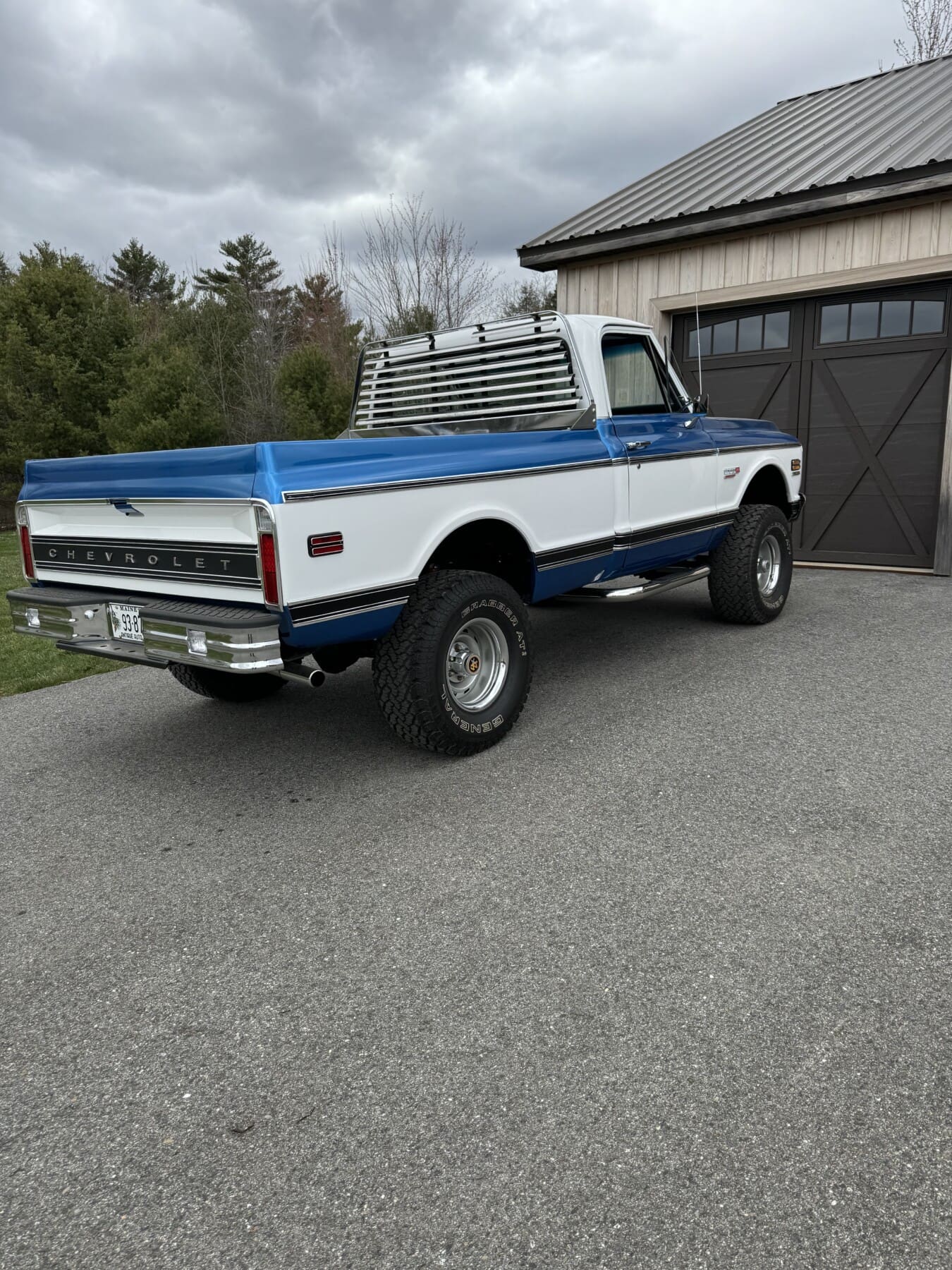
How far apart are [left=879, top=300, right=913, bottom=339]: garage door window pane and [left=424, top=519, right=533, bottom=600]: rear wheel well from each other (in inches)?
238

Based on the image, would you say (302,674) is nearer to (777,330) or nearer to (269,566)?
(269,566)

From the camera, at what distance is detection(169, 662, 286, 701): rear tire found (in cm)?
497

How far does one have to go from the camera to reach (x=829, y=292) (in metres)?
8.78

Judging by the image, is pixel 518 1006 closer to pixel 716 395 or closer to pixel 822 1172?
pixel 822 1172

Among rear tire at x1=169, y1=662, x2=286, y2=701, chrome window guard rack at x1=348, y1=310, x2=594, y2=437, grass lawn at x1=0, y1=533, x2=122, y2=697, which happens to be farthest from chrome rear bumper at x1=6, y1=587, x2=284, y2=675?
chrome window guard rack at x1=348, y1=310, x2=594, y2=437

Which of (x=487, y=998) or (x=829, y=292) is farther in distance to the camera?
(x=829, y=292)

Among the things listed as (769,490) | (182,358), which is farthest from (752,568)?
(182,358)

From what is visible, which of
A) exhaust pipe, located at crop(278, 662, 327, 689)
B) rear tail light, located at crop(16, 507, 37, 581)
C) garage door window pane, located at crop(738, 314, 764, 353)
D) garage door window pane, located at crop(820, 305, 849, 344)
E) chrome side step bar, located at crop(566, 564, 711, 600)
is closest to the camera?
exhaust pipe, located at crop(278, 662, 327, 689)

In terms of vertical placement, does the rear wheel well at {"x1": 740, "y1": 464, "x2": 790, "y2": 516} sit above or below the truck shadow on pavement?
above

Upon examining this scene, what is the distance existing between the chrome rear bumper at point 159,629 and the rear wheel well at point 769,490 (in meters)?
4.38

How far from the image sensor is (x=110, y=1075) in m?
2.20

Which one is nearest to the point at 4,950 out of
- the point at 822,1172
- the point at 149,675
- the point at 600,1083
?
the point at 600,1083

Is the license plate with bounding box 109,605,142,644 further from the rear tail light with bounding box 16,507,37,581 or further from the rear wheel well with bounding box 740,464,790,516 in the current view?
the rear wheel well with bounding box 740,464,790,516

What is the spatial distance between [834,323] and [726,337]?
1132 mm
